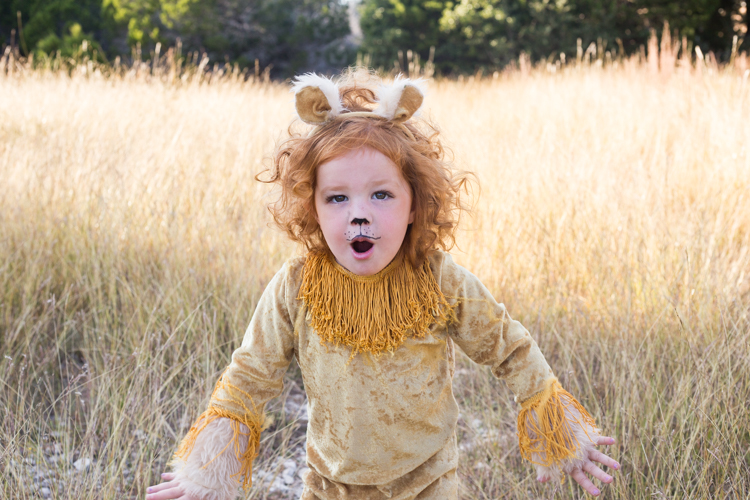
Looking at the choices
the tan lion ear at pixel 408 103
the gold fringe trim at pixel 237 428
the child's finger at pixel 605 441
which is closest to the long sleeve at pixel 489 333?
the child's finger at pixel 605 441

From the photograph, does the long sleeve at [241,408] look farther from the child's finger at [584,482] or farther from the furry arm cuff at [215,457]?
the child's finger at [584,482]

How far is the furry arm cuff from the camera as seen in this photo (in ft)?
3.77

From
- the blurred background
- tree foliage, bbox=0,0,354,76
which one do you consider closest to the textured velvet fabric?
the blurred background

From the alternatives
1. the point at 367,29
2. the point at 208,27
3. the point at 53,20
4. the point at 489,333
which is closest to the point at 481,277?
the point at 489,333

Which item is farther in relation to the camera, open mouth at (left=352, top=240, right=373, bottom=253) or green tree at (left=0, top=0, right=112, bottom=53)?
green tree at (left=0, top=0, right=112, bottom=53)

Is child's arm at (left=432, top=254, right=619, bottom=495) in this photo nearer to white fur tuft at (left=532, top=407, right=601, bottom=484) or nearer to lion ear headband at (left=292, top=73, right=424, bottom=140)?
white fur tuft at (left=532, top=407, right=601, bottom=484)

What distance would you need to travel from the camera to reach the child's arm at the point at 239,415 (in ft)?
3.78

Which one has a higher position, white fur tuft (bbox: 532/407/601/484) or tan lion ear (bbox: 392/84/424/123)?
tan lion ear (bbox: 392/84/424/123)

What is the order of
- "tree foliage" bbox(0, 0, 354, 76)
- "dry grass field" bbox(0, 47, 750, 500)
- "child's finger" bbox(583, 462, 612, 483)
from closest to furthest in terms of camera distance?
1. "child's finger" bbox(583, 462, 612, 483)
2. "dry grass field" bbox(0, 47, 750, 500)
3. "tree foliage" bbox(0, 0, 354, 76)

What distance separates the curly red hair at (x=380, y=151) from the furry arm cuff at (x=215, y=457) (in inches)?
17.4

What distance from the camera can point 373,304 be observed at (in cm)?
120

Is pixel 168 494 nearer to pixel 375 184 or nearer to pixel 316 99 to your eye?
pixel 375 184

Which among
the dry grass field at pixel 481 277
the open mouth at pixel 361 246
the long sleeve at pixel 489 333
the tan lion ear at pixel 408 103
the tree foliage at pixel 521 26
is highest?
the tree foliage at pixel 521 26

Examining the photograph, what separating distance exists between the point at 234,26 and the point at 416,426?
46.1 ft
